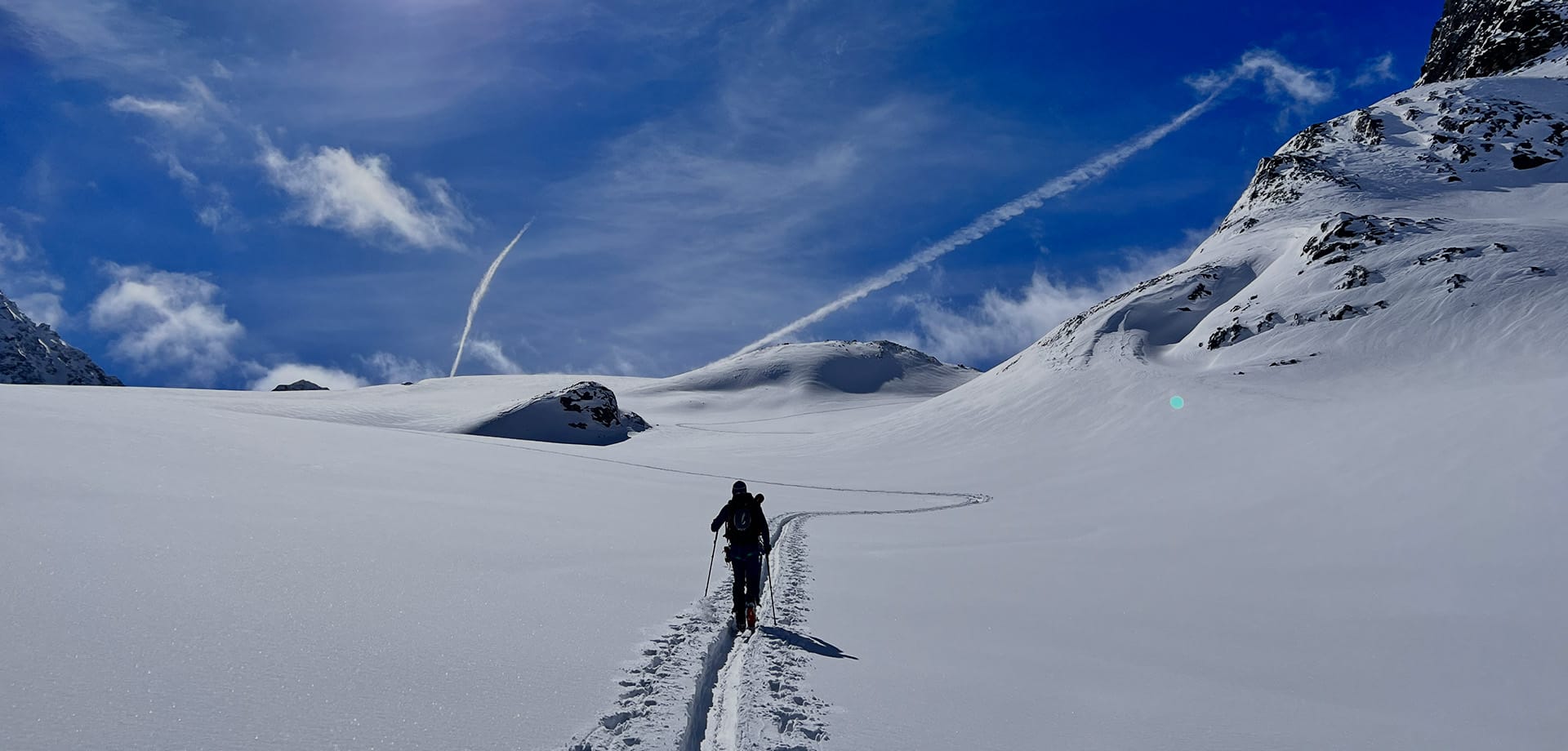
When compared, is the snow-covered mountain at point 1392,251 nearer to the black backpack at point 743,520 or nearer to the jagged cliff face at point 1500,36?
the jagged cliff face at point 1500,36

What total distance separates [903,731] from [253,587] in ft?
20.7

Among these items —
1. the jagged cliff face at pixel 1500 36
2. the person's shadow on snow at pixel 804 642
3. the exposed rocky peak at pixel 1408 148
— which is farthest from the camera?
the jagged cliff face at pixel 1500 36

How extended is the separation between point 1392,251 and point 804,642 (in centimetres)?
6337

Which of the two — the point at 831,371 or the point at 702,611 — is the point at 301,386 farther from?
the point at 702,611

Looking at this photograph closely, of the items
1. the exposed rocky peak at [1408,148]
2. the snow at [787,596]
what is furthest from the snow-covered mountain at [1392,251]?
the snow at [787,596]

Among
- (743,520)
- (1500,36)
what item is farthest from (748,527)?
(1500,36)

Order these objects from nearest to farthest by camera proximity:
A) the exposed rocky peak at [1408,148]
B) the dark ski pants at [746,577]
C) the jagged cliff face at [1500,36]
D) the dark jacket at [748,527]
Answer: the dark ski pants at [746,577] < the dark jacket at [748,527] < the exposed rocky peak at [1408,148] < the jagged cliff face at [1500,36]

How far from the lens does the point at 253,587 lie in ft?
24.3

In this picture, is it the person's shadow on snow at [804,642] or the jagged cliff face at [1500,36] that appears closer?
the person's shadow on snow at [804,642]

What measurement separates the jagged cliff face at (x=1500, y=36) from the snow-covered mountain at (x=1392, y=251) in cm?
27

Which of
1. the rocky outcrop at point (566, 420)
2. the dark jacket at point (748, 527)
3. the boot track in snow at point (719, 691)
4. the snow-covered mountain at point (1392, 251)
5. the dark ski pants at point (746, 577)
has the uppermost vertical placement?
the snow-covered mountain at point (1392, 251)

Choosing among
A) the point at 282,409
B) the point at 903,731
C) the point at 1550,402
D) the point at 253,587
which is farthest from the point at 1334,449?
the point at 282,409

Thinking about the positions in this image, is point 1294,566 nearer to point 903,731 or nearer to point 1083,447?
point 903,731

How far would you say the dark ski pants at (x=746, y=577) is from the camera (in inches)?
369
